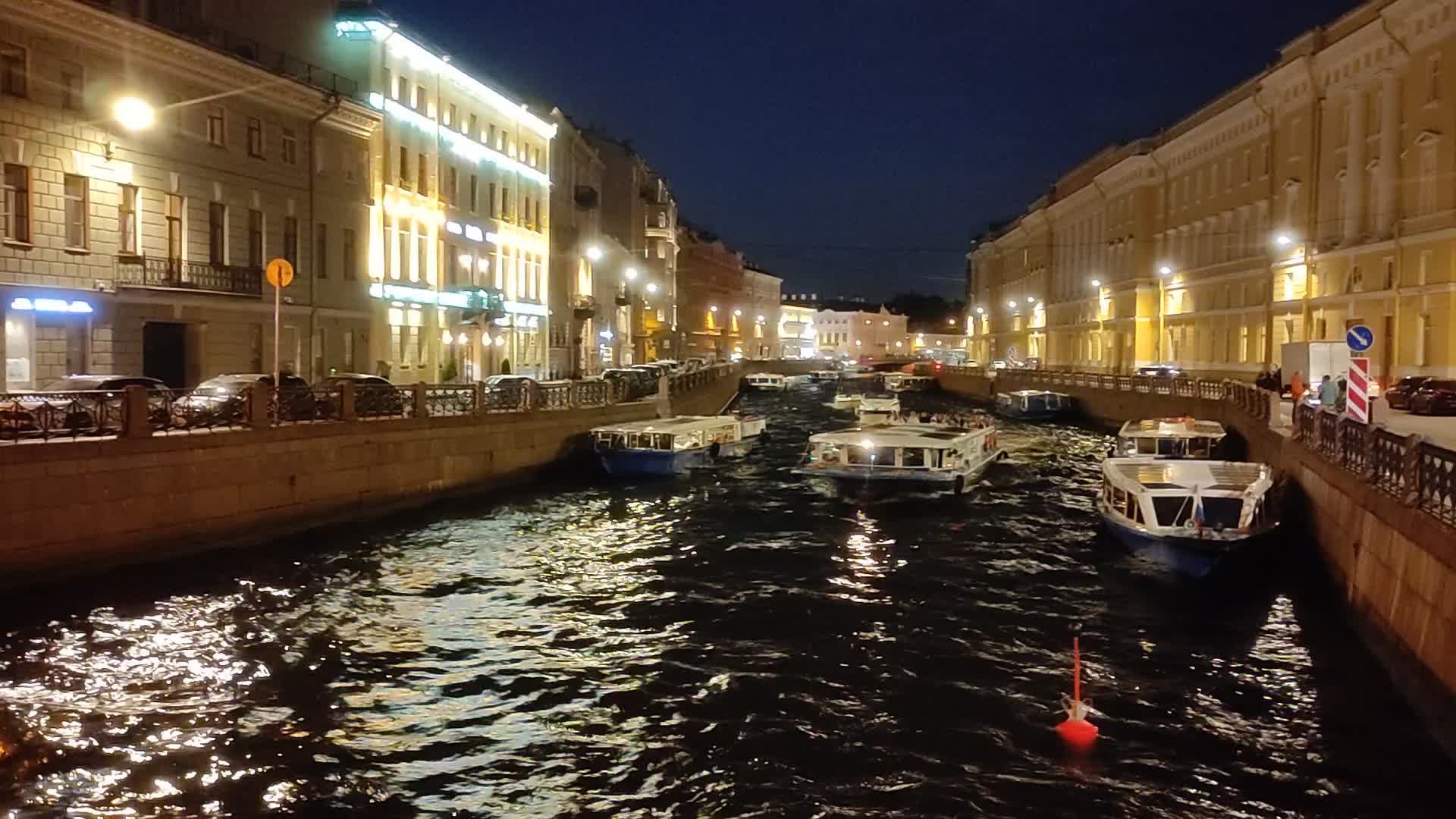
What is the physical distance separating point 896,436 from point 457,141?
1024 inches

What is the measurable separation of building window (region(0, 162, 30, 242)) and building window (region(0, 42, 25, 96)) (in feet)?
5.21

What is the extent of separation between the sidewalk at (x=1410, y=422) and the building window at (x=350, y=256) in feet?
95.9

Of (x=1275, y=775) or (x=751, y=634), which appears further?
(x=751, y=634)

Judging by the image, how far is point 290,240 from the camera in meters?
36.2

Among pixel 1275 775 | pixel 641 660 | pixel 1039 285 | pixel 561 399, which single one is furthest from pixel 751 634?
pixel 1039 285

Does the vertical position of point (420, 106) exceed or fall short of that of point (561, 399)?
it exceeds it

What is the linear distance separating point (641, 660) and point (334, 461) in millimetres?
12159

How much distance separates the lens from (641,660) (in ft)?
52.1

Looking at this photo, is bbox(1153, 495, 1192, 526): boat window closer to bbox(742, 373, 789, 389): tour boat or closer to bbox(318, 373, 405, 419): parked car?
bbox(318, 373, 405, 419): parked car

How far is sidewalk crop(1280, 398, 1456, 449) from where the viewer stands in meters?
25.0

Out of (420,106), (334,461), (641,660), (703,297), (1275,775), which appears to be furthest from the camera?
(703,297)

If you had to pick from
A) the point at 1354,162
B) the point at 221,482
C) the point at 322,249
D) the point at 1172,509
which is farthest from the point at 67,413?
the point at 1354,162

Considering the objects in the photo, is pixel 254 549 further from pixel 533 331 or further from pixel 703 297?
pixel 703 297

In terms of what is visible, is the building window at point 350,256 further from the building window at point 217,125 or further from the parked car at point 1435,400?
the parked car at point 1435,400
